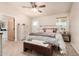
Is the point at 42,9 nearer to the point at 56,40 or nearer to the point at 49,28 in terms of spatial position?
the point at 49,28

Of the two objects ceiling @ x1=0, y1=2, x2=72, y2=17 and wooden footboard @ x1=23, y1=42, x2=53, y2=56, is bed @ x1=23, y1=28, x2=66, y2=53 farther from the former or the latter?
ceiling @ x1=0, y1=2, x2=72, y2=17

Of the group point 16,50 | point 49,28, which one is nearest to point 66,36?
point 49,28

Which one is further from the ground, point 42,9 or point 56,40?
point 42,9

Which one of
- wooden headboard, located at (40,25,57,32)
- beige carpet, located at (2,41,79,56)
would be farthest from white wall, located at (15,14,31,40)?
wooden headboard, located at (40,25,57,32)

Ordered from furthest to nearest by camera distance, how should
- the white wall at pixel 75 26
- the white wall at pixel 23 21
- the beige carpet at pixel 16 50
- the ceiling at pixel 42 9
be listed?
the white wall at pixel 75 26
the white wall at pixel 23 21
the beige carpet at pixel 16 50
the ceiling at pixel 42 9

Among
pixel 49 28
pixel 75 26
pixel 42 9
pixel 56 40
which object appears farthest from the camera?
pixel 75 26

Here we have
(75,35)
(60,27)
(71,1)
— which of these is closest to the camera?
(71,1)

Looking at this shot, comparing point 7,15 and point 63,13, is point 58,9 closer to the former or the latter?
point 63,13

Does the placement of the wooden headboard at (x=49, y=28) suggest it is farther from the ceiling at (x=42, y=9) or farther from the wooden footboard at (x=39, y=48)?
the wooden footboard at (x=39, y=48)

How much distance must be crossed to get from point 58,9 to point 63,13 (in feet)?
0.54

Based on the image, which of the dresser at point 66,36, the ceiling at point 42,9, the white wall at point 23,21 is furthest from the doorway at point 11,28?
the dresser at point 66,36

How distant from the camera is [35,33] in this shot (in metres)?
2.46

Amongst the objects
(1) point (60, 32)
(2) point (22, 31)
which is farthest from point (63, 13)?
(2) point (22, 31)

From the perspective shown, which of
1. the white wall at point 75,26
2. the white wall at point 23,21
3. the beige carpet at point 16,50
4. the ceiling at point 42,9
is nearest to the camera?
the ceiling at point 42,9
